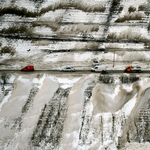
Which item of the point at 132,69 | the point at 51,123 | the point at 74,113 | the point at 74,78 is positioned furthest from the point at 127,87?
the point at 51,123

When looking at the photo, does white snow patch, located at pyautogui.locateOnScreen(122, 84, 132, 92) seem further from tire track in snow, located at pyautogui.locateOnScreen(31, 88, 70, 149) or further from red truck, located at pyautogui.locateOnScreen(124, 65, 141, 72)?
tire track in snow, located at pyautogui.locateOnScreen(31, 88, 70, 149)

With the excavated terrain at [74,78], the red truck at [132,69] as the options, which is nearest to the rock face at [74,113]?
the excavated terrain at [74,78]

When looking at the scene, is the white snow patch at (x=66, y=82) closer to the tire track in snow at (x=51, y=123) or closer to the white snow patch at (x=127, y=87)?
the tire track in snow at (x=51, y=123)

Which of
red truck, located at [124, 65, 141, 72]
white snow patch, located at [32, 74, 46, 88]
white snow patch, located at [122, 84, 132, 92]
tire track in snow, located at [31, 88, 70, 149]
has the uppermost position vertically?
red truck, located at [124, 65, 141, 72]

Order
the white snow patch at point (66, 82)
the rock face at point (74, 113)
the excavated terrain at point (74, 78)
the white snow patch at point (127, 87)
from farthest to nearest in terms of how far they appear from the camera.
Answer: the white snow patch at point (66, 82) < the white snow patch at point (127, 87) < the excavated terrain at point (74, 78) < the rock face at point (74, 113)

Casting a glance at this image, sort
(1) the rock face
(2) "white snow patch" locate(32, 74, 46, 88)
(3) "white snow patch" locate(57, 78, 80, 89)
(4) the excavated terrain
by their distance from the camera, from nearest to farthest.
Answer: (1) the rock face, (4) the excavated terrain, (3) "white snow patch" locate(57, 78, 80, 89), (2) "white snow patch" locate(32, 74, 46, 88)

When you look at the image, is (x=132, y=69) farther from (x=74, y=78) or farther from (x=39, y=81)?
(x=39, y=81)

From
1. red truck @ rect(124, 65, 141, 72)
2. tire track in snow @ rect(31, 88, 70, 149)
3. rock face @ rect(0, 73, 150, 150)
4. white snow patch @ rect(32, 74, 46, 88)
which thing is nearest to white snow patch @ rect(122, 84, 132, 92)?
rock face @ rect(0, 73, 150, 150)

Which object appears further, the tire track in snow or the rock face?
the tire track in snow
